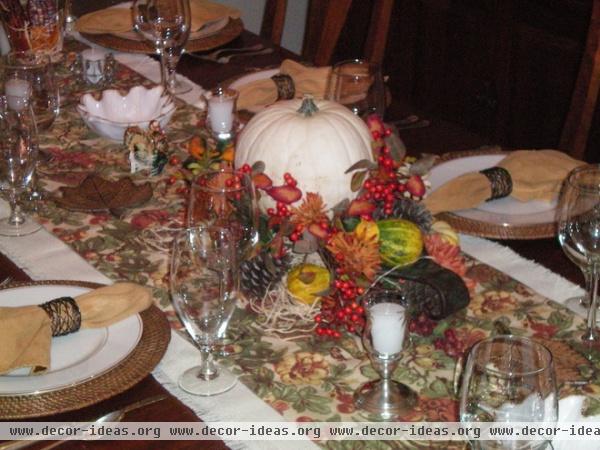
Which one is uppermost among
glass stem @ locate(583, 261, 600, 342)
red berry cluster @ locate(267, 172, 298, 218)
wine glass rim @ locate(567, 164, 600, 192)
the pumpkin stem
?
wine glass rim @ locate(567, 164, 600, 192)

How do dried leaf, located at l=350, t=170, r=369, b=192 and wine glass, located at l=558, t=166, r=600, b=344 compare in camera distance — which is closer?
wine glass, located at l=558, t=166, r=600, b=344

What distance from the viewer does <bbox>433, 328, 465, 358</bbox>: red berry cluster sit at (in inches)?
44.6

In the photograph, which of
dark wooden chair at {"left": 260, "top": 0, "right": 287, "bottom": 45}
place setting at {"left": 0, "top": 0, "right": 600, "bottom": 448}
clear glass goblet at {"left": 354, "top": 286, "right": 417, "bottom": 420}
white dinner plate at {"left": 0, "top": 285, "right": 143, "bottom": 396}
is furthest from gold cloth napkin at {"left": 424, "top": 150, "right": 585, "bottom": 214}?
dark wooden chair at {"left": 260, "top": 0, "right": 287, "bottom": 45}

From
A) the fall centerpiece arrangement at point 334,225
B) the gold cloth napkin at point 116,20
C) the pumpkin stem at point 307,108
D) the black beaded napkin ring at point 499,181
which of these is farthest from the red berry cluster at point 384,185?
the gold cloth napkin at point 116,20

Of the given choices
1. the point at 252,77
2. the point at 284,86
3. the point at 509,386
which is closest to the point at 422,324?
the point at 509,386

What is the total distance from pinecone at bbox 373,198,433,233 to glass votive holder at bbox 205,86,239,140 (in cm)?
46

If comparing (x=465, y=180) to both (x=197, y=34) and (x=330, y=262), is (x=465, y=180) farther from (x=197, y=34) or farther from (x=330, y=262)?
(x=197, y=34)

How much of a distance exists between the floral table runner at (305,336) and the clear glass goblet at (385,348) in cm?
2

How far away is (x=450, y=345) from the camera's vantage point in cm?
114

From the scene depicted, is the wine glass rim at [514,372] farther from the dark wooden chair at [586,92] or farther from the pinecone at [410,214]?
the dark wooden chair at [586,92]

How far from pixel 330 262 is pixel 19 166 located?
19.1 inches

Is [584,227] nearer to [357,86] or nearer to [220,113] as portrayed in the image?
[357,86]

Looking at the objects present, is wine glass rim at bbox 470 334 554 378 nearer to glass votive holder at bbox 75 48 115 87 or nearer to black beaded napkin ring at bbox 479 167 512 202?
black beaded napkin ring at bbox 479 167 512 202

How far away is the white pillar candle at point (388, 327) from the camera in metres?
1.01
